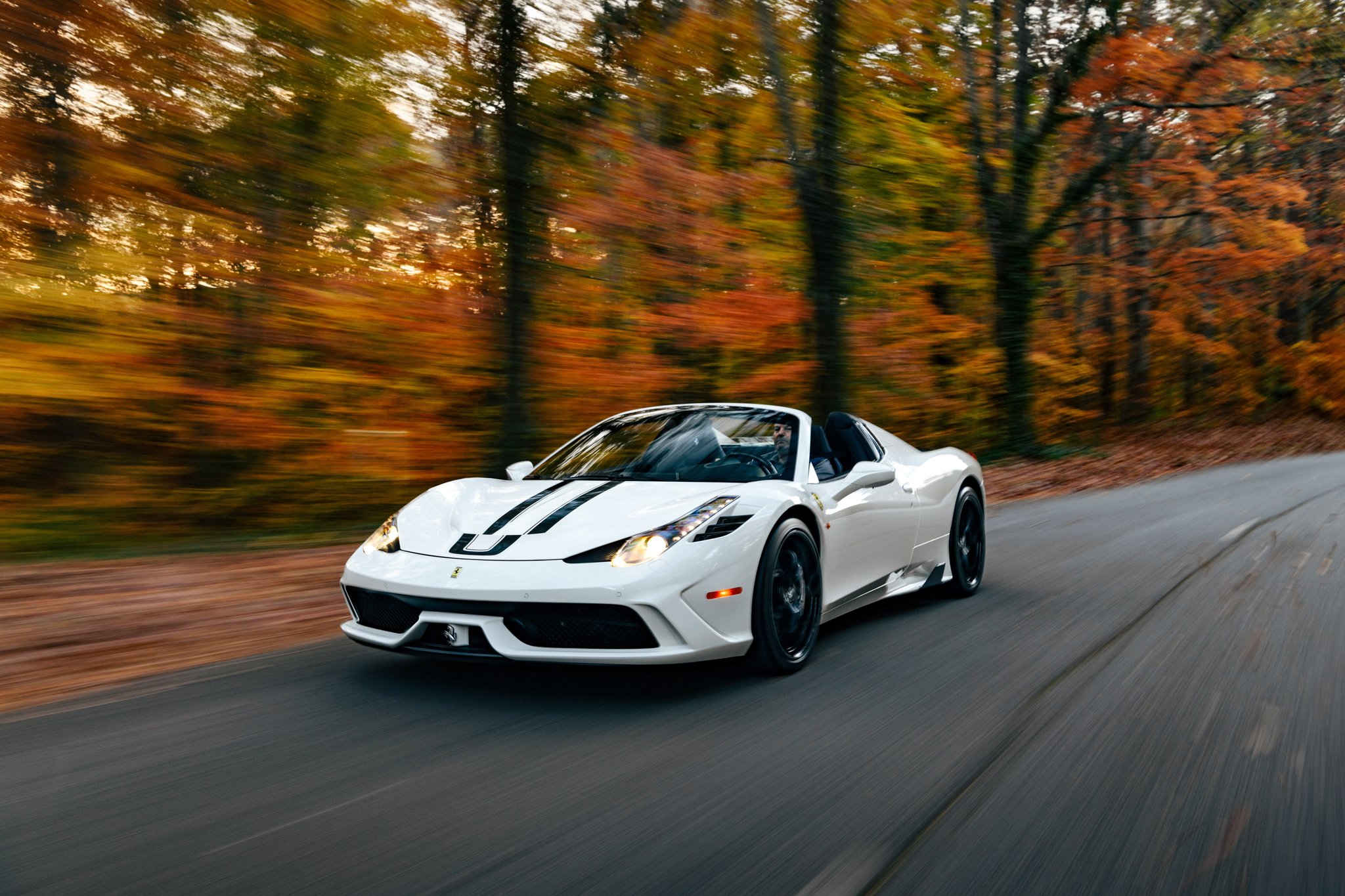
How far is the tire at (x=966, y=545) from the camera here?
22.6ft

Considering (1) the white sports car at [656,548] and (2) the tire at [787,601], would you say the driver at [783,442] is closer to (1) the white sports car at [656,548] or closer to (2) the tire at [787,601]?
(1) the white sports car at [656,548]

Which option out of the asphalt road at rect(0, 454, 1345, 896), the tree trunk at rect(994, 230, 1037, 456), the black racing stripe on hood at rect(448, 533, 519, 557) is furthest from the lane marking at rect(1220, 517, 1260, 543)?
the tree trunk at rect(994, 230, 1037, 456)

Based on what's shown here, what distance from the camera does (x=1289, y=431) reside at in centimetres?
3083

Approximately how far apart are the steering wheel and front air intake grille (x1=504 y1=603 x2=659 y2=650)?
137cm

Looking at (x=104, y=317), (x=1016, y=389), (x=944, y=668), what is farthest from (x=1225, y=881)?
(x=1016, y=389)

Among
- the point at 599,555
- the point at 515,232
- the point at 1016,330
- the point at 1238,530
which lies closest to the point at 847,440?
the point at 599,555

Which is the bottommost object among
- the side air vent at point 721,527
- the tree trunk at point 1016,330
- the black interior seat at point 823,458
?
the side air vent at point 721,527

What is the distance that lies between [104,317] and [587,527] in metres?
5.84

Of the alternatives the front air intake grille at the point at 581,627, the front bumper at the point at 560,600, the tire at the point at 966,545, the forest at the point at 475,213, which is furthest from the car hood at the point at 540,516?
the forest at the point at 475,213

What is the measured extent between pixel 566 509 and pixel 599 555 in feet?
1.70

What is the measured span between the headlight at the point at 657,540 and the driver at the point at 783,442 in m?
0.94

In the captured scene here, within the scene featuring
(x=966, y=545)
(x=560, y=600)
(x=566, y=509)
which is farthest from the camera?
(x=966, y=545)

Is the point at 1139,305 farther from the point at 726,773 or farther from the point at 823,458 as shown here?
the point at 726,773

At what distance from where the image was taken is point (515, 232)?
10453 mm
